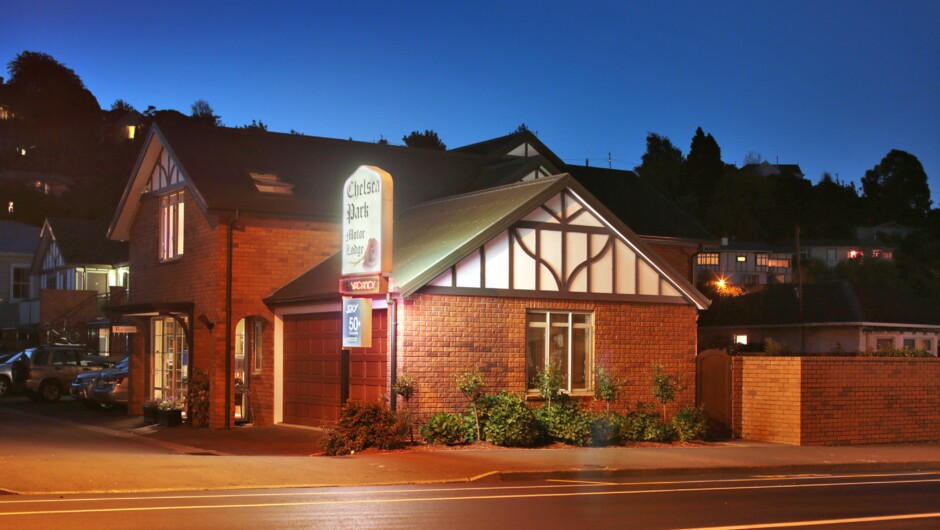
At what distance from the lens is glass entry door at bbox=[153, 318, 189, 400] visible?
93.8 feet

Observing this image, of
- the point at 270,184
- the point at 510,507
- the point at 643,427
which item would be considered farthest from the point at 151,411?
the point at 510,507

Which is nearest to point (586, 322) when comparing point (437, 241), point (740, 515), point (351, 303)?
point (437, 241)

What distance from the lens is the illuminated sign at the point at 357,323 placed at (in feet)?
69.3

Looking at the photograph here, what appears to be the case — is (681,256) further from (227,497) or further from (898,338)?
(227,497)

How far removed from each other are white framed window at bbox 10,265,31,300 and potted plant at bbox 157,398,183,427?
4554cm

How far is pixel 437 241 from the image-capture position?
76.6 ft

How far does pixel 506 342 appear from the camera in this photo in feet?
73.9

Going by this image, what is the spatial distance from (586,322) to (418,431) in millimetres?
5141

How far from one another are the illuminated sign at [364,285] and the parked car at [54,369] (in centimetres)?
1774

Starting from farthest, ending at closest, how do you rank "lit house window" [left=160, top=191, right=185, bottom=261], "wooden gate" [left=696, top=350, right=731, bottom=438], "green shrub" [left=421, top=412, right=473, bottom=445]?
1. "lit house window" [left=160, top=191, right=185, bottom=261]
2. "wooden gate" [left=696, top=350, right=731, bottom=438]
3. "green shrub" [left=421, top=412, right=473, bottom=445]

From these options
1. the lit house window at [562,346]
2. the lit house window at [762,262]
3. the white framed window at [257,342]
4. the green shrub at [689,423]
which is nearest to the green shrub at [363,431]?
the lit house window at [562,346]

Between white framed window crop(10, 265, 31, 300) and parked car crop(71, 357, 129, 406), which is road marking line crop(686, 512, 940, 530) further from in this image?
white framed window crop(10, 265, 31, 300)

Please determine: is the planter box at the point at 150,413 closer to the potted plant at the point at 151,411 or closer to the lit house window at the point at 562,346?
the potted plant at the point at 151,411

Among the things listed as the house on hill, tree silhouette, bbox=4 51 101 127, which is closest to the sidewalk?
the house on hill
